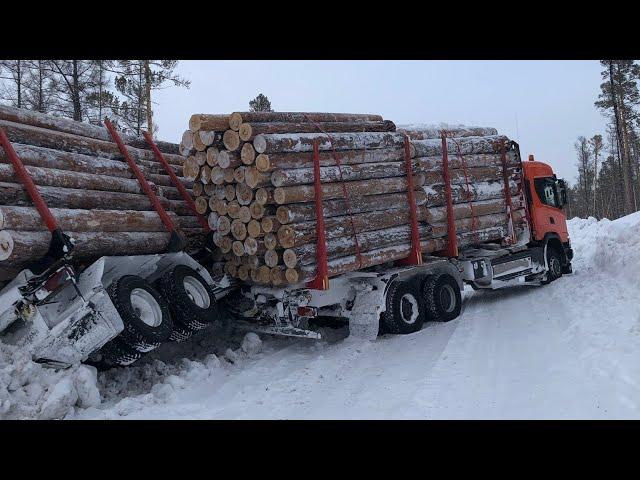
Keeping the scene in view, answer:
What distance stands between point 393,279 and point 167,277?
3777mm

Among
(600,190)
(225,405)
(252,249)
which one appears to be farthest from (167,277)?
(600,190)

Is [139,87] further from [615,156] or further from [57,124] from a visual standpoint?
[615,156]

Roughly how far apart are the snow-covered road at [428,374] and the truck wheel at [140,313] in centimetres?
56

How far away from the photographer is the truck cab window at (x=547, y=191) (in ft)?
45.2

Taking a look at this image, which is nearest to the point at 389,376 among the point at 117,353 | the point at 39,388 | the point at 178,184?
the point at 117,353

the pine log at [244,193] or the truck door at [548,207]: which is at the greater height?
the pine log at [244,193]

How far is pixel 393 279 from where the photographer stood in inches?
382

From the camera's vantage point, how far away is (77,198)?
7.76m

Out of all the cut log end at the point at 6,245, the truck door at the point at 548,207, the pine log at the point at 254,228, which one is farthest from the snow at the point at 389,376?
the truck door at the point at 548,207

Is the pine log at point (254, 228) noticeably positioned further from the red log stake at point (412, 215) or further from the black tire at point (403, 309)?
the red log stake at point (412, 215)

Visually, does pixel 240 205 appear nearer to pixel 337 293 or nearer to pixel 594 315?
Answer: pixel 337 293

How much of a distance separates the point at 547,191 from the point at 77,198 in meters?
10.9

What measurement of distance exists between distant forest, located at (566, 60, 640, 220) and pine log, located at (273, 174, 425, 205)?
26.3 metres

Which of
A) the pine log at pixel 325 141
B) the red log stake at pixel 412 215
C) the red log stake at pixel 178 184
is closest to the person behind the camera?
the pine log at pixel 325 141
